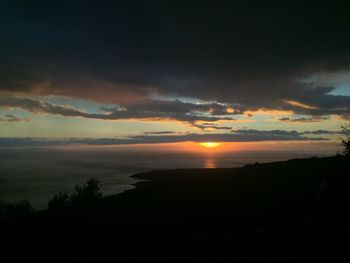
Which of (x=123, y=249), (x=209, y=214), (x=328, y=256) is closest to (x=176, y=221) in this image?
(x=209, y=214)

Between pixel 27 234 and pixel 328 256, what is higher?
pixel 328 256

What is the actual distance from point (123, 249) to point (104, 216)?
42.6ft

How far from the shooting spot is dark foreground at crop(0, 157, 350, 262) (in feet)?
51.8

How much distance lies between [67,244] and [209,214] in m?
14.8

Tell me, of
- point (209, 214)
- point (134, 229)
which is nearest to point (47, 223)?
point (134, 229)

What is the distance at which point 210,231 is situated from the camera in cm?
2366

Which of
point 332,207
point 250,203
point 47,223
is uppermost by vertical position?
point 332,207

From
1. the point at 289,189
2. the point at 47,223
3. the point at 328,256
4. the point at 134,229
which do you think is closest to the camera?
the point at 328,256

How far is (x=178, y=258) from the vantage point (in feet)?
57.9

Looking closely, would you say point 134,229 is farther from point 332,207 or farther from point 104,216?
point 332,207

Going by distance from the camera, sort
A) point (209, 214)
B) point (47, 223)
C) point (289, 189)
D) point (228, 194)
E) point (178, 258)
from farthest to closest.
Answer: point (228, 194), point (289, 189), point (47, 223), point (209, 214), point (178, 258)

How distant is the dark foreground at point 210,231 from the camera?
15.8 m

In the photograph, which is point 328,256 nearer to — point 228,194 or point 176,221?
point 176,221

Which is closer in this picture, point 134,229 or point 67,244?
point 67,244
